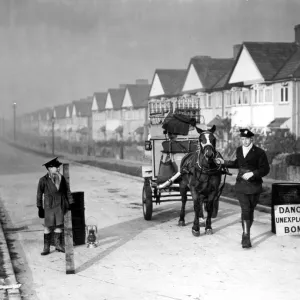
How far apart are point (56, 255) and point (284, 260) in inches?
173

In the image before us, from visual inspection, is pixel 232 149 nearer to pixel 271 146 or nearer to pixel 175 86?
pixel 271 146

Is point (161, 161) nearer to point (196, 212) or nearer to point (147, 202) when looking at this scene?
point (147, 202)

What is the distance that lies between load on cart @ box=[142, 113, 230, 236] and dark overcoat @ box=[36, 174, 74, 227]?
3.26 metres

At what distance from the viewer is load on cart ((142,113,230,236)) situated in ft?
40.6

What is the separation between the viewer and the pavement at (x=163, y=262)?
8.45 metres

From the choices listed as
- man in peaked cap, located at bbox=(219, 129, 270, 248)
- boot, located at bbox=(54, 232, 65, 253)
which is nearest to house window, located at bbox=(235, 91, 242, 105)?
man in peaked cap, located at bbox=(219, 129, 270, 248)

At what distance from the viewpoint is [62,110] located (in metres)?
121

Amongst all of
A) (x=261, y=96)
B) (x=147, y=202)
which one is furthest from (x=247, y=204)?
(x=261, y=96)

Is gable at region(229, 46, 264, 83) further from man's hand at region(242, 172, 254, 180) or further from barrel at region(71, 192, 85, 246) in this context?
barrel at region(71, 192, 85, 246)

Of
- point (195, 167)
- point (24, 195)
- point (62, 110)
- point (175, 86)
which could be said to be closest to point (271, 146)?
point (24, 195)

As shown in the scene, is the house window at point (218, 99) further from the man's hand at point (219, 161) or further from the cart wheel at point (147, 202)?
the man's hand at point (219, 161)

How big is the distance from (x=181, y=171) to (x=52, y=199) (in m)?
3.77

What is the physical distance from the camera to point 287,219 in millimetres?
12281

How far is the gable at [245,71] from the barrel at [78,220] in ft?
102
